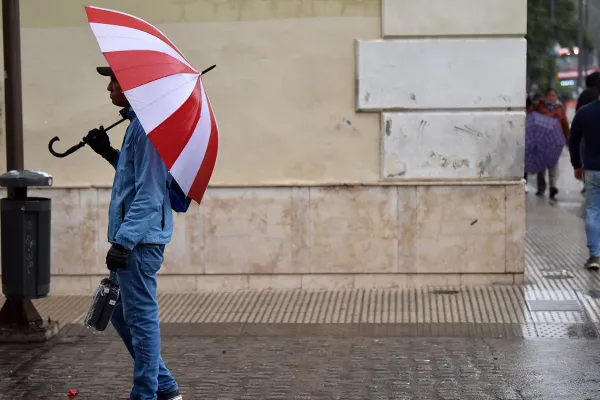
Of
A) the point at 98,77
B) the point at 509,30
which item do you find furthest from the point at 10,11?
the point at 509,30

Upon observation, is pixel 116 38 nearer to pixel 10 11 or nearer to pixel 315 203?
pixel 10 11

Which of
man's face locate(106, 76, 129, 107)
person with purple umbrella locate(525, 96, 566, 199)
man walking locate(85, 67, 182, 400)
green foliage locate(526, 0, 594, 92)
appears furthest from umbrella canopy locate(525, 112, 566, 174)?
man's face locate(106, 76, 129, 107)

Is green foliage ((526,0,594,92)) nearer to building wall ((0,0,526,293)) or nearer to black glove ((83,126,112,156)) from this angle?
building wall ((0,0,526,293))

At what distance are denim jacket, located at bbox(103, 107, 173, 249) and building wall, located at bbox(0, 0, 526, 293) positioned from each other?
130 inches

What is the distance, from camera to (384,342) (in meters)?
6.90

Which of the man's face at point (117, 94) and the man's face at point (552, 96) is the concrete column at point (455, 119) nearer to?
the man's face at point (117, 94)

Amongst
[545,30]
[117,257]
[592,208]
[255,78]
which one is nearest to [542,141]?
[592,208]

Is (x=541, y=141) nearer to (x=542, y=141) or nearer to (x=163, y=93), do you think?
(x=542, y=141)

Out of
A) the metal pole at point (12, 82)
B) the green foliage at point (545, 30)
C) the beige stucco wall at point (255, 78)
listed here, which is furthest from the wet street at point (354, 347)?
the green foliage at point (545, 30)

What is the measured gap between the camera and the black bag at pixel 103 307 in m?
5.21

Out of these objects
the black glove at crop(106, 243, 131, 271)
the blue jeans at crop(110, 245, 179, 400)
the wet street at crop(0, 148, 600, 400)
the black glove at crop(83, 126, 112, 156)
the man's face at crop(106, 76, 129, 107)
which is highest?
the man's face at crop(106, 76, 129, 107)

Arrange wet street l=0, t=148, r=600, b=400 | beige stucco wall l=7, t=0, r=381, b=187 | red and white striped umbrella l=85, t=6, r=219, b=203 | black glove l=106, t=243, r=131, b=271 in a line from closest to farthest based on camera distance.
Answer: red and white striped umbrella l=85, t=6, r=219, b=203 → black glove l=106, t=243, r=131, b=271 → wet street l=0, t=148, r=600, b=400 → beige stucco wall l=7, t=0, r=381, b=187

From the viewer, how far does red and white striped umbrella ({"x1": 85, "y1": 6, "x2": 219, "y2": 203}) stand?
473 cm

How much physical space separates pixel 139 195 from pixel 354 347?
2.29m
